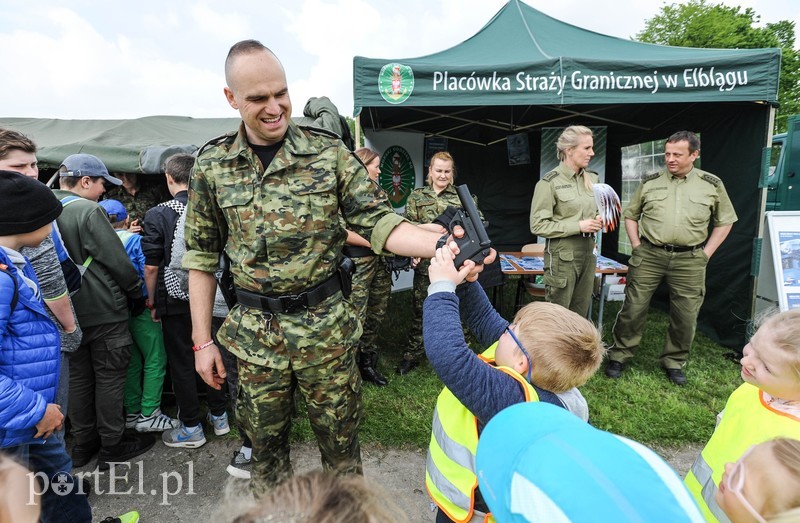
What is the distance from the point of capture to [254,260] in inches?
67.2

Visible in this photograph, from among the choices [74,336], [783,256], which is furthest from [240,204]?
[783,256]

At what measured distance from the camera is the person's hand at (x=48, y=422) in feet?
5.35

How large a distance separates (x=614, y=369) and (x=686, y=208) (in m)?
1.52

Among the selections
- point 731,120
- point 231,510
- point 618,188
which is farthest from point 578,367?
point 618,188

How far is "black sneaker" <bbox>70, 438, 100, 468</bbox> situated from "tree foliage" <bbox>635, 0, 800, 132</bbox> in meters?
22.4

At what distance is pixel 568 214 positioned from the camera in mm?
3785

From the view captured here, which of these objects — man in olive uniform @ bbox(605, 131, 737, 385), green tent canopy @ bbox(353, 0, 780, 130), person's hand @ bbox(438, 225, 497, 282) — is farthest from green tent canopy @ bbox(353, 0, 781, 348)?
person's hand @ bbox(438, 225, 497, 282)

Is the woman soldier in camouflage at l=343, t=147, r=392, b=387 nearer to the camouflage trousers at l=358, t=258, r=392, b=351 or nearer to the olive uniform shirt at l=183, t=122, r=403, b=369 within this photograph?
the camouflage trousers at l=358, t=258, r=392, b=351

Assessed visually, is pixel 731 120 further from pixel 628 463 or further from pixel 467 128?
pixel 628 463

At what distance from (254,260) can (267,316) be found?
0.79 ft

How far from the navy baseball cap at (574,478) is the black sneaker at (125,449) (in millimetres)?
2997

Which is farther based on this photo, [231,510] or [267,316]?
[267,316]

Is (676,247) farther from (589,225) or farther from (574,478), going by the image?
(574,478)

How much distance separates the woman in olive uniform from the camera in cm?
370
